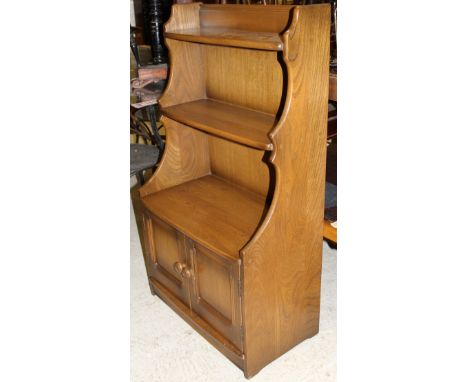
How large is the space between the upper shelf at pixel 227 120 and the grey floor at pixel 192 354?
0.92 metres

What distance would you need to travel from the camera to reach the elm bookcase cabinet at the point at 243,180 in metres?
1.56

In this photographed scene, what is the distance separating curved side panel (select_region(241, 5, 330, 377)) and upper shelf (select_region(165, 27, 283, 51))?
0.06 meters

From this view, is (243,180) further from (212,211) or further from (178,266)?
(178,266)

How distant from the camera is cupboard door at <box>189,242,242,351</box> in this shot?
1.72 meters

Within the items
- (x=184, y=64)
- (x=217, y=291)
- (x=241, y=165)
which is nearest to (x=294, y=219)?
(x=217, y=291)

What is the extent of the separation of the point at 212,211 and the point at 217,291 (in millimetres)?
351

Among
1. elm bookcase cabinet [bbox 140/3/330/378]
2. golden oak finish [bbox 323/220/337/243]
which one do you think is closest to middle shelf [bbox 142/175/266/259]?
elm bookcase cabinet [bbox 140/3/330/378]

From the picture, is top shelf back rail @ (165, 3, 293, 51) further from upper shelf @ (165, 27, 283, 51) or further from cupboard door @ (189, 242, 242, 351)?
cupboard door @ (189, 242, 242, 351)

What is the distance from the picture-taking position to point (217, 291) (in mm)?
1839

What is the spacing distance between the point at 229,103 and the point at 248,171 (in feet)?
1.02

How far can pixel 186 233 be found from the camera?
1877mm

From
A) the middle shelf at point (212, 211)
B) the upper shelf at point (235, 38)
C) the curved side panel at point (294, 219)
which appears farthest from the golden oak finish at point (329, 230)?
the upper shelf at point (235, 38)
